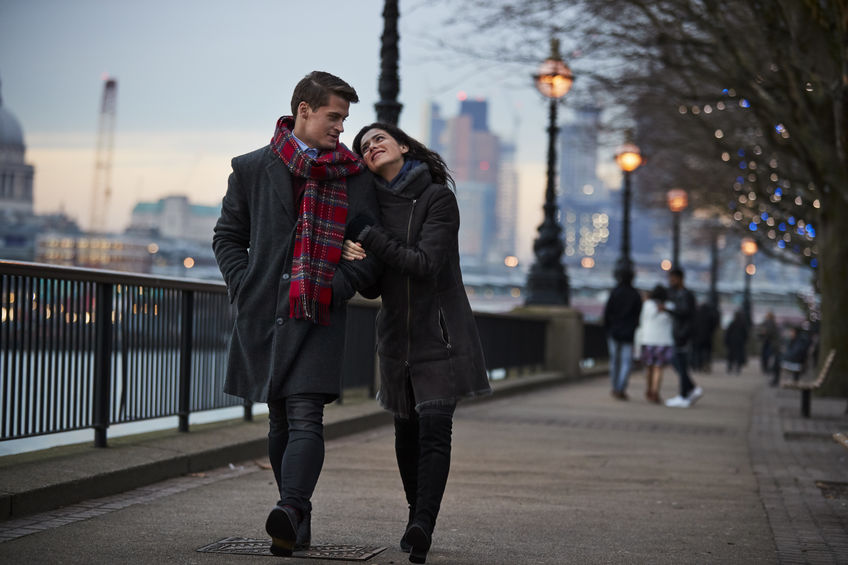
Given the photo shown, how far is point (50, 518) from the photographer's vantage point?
5.85 metres

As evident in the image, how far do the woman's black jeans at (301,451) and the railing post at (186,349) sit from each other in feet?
11.8

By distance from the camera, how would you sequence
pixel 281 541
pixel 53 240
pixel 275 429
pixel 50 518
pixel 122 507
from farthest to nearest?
pixel 53 240 → pixel 122 507 → pixel 50 518 → pixel 275 429 → pixel 281 541

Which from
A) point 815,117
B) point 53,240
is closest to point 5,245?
point 53,240

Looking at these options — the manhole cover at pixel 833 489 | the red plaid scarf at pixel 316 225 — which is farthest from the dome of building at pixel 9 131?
the red plaid scarf at pixel 316 225

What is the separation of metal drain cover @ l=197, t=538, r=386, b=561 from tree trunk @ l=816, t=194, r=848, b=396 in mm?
13355

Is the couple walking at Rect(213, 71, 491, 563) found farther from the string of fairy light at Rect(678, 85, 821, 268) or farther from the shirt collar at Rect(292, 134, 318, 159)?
the string of fairy light at Rect(678, 85, 821, 268)

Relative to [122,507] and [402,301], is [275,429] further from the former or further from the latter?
[122,507]

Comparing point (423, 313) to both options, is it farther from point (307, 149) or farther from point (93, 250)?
point (93, 250)

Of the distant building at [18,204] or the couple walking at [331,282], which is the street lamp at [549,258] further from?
the distant building at [18,204]

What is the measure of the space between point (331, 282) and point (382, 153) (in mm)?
615

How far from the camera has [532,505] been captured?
22.8 ft

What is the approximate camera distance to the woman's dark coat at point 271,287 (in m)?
4.77

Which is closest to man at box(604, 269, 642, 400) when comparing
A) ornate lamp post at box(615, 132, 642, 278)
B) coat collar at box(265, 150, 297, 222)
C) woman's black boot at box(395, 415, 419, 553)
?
ornate lamp post at box(615, 132, 642, 278)

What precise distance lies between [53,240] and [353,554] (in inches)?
6648
